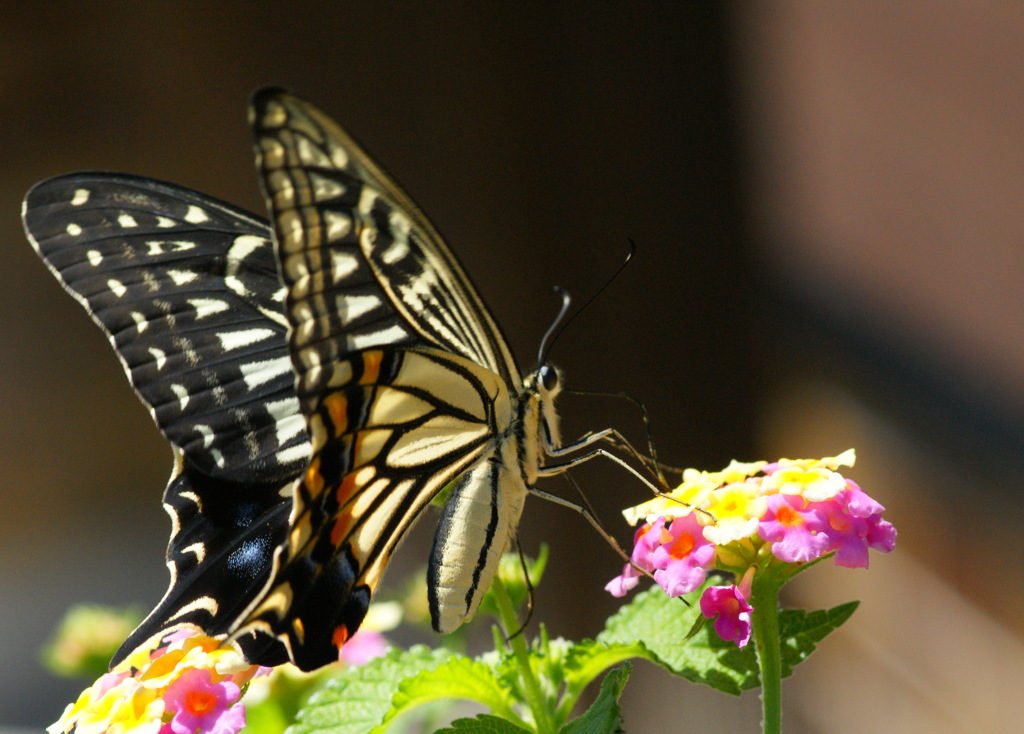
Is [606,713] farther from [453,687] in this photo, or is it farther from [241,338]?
[241,338]

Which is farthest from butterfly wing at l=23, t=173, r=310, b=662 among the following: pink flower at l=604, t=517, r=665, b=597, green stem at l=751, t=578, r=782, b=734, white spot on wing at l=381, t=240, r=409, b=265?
green stem at l=751, t=578, r=782, b=734

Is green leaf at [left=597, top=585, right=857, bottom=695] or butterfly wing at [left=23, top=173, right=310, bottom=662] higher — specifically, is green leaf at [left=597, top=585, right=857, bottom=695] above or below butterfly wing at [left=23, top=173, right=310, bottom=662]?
below

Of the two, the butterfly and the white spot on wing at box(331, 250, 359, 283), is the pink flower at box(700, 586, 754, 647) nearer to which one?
the butterfly

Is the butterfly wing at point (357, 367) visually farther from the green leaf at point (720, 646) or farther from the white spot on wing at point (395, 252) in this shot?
the green leaf at point (720, 646)

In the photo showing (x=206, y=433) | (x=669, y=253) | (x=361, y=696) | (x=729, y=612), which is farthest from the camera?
(x=669, y=253)

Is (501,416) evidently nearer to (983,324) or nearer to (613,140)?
(983,324)

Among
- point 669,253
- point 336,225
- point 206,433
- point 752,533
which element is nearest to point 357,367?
point 336,225

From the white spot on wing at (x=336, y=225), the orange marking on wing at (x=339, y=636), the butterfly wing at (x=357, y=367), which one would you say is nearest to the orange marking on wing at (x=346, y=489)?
the butterfly wing at (x=357, y=367)
